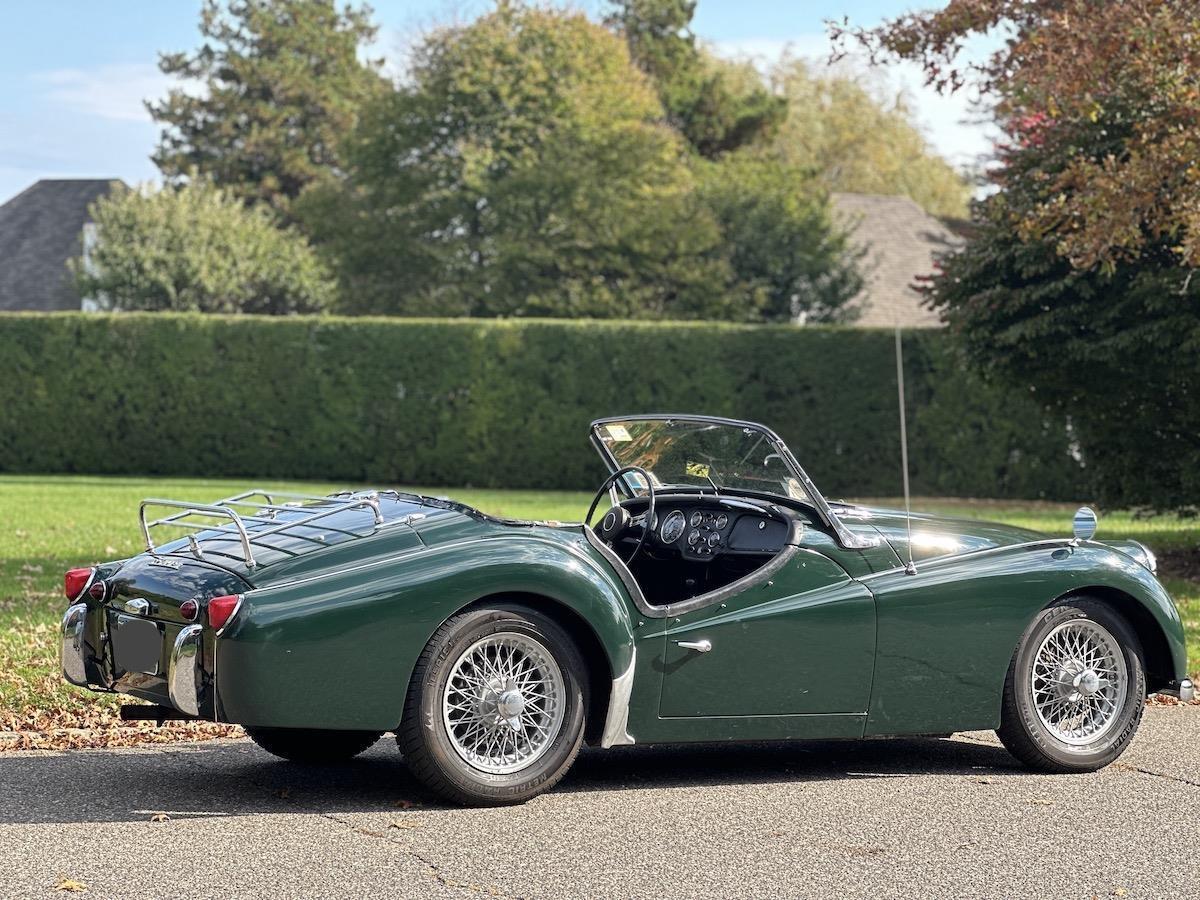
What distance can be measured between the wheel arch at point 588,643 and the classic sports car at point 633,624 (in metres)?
0.01

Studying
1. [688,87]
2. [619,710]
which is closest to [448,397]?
[619,710]

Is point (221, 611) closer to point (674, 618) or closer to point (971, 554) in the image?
point (674, 618)

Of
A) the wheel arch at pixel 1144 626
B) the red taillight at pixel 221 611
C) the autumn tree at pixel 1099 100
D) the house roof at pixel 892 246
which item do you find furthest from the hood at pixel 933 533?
the house roof at pixel 892 246

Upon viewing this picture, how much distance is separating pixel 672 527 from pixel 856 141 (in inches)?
2202

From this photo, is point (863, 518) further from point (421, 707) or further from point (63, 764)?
point (63, 764)

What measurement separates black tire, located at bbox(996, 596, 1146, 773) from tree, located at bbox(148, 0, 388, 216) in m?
52.0

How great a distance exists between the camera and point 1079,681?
6852 millimetres

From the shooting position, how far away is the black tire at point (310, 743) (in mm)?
6703

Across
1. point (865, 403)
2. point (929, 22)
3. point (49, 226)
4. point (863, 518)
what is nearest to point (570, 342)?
point (865, 403)

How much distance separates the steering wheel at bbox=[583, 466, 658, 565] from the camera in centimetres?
695

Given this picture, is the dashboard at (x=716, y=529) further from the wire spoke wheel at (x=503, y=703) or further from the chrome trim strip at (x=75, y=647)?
the chrome trim strip at (x=75, y=647)

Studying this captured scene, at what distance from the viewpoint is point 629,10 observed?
5403 cm

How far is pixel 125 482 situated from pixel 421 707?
2243 centimetres

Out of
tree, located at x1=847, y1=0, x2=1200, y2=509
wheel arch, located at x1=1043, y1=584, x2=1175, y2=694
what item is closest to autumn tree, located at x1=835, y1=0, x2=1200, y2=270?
tree, located at x1=847, y1=0, x2=1200, y2=509
